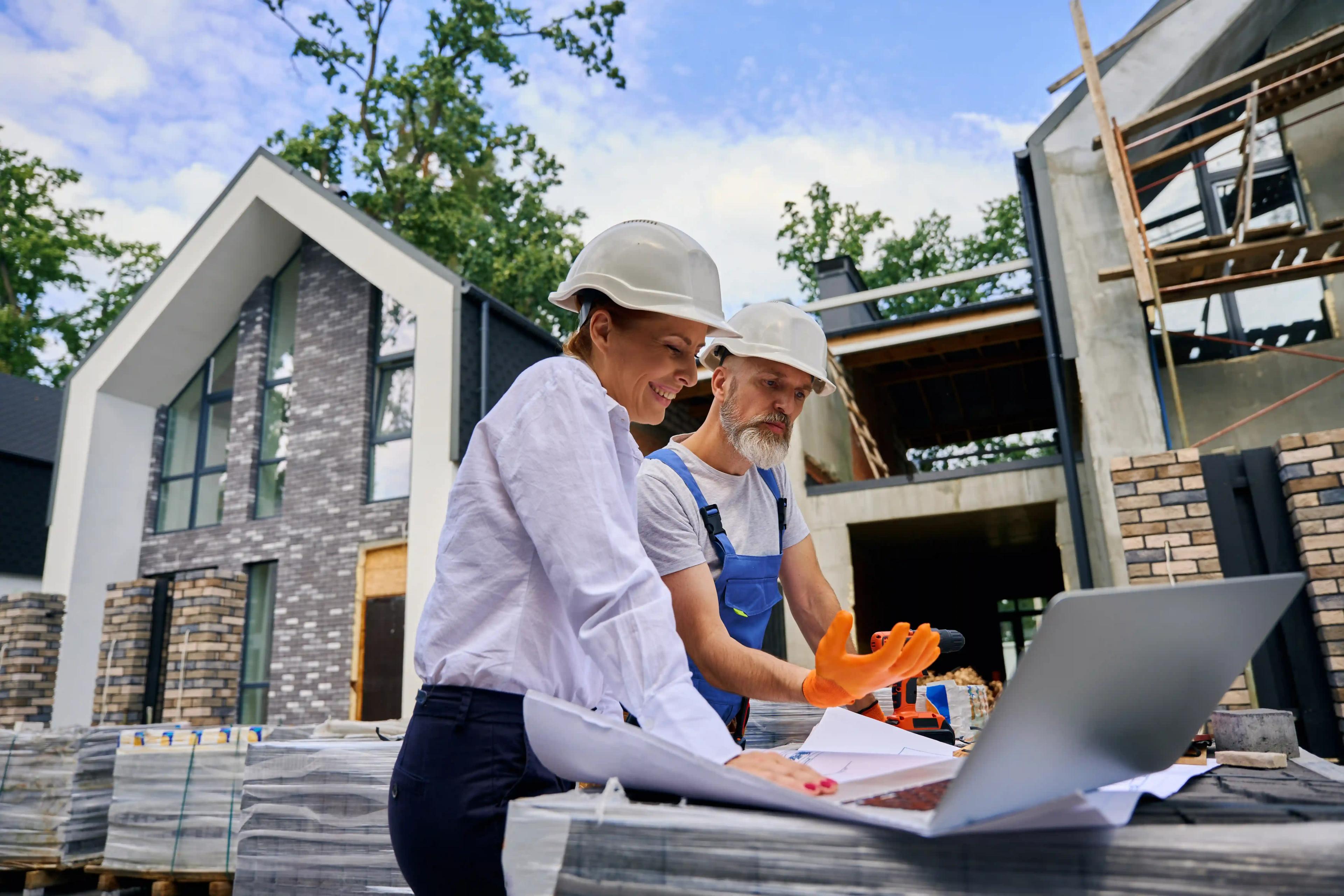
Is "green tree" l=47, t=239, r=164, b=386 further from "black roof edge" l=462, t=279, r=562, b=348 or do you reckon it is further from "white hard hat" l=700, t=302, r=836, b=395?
"white hard hat" l=700, t=302, r=836, b=395

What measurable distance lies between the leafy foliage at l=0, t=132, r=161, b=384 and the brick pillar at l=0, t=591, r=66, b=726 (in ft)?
46.7

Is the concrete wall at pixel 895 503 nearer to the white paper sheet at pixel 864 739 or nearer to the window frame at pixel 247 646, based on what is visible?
the window frame at pixel 247 646

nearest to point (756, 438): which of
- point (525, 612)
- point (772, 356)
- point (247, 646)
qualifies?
point (772, 356)

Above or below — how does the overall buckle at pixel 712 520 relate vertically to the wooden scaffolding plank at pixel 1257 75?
below

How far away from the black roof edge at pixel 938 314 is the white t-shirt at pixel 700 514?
26.0 ft

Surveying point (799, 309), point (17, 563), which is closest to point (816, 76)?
point (17, 563)

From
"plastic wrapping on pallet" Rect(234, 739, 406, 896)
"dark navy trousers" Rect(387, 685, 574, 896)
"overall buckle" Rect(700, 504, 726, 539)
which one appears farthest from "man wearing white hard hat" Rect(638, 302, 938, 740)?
"plastic wrapping on pallet" Rect(234, 739, 406, 896)

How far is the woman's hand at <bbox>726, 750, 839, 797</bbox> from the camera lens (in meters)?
0.92

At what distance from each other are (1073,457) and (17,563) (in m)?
18.4

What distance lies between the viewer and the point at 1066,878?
0.71 meters

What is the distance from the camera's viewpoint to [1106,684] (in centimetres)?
83

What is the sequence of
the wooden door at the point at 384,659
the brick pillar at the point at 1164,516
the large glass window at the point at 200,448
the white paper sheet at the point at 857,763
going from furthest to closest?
the large glass window at the point at 200,448
the wooden door at the point at 384,659
the brick pillar at the point at 1164,516
the white paper sheet at the point at 857,763

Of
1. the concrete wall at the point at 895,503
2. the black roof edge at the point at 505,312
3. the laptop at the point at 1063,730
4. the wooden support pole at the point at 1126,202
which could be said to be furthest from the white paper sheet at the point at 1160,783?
the black roof edge at the point at 505,312

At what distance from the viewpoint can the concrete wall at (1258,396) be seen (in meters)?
8.39
